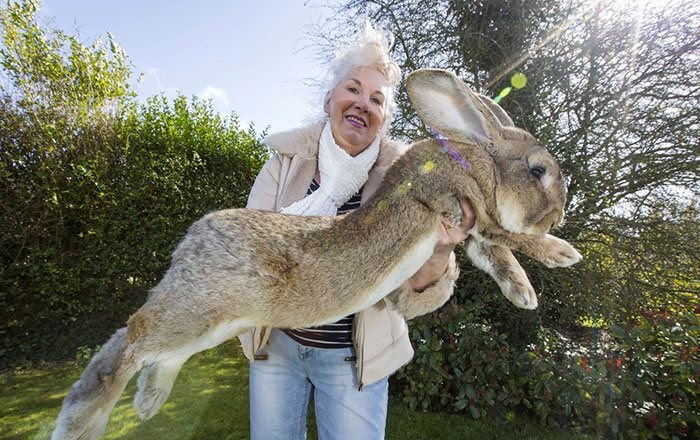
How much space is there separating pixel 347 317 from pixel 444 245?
69cm

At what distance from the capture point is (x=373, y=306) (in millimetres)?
2055

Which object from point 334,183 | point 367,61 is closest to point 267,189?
point 334,183

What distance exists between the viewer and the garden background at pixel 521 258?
4.20m

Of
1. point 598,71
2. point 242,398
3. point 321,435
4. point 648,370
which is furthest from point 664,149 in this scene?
point 242,398

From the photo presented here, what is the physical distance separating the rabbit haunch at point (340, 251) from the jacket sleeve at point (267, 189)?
1.67 ft

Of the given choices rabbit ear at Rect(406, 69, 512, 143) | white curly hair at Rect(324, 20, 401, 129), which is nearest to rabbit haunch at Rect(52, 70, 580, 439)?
rabbit ear at Rect(406, 69, 512, 143)

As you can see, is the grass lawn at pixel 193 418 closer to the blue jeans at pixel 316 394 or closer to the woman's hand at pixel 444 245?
the blue jeans at pixel 316 394

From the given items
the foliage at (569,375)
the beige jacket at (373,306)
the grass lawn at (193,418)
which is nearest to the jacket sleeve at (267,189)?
the beige jacket at (373,306)

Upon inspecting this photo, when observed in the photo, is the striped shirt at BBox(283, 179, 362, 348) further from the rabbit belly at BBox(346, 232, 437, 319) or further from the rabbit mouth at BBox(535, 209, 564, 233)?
the rabbit mouth at BBox(535, 209, 564, 233)

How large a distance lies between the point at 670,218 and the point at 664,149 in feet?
2.54

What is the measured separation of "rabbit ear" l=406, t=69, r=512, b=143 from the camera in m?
1.77

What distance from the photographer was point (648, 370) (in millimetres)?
3734

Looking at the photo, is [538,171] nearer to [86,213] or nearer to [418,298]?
[418,298]

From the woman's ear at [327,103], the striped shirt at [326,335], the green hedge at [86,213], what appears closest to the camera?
the striped shirt at [326,335]
